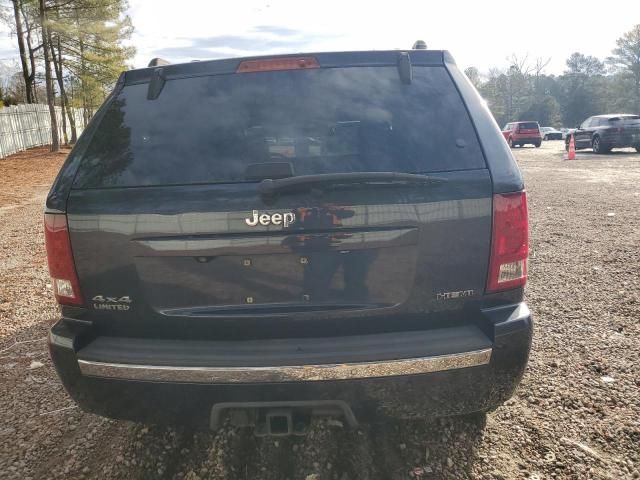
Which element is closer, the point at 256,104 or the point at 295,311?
the point at 295,311

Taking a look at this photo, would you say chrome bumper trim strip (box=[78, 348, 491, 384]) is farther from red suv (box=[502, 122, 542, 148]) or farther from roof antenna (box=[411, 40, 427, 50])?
red suv (box=[502, 122, 542, 148])

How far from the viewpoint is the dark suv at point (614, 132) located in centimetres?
2025

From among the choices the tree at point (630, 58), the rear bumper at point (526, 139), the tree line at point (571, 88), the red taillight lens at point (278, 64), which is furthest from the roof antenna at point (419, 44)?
the tree at point (630, 58)

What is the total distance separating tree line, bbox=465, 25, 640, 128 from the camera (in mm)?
63656

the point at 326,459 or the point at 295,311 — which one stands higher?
the point at 295,311

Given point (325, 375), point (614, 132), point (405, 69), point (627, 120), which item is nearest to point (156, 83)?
point (405, 69)

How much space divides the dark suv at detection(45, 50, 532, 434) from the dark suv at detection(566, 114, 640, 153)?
2220 cm

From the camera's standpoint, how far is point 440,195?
6.42 ft

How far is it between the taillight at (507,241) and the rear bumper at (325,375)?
0.13m

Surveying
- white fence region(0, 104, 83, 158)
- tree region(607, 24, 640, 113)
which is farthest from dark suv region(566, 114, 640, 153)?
tree region(607, 24, 640, 113)

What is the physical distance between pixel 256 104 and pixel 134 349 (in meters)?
1.18

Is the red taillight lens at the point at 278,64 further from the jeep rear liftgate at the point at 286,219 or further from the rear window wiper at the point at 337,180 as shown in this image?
the rear window wiper at the point at 337,180

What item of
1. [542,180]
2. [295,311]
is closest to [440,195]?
[295,311]

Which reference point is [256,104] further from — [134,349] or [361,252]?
[134,349]
